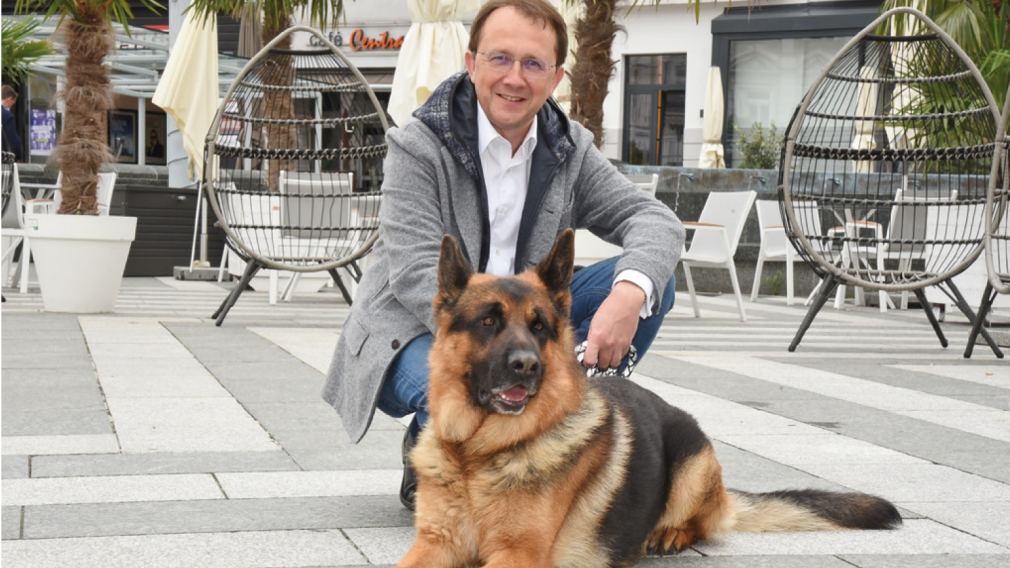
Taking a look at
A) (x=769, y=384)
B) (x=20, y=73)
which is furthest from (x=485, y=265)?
(x=20, y=73)

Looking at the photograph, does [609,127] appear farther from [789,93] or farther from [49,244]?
[49,244]

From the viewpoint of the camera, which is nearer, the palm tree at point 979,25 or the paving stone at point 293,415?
the paving stone at point 293,415

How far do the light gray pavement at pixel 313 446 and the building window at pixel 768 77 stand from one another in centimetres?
2203

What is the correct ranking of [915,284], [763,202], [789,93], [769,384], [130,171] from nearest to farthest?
[769,384]
[915,284]
[763,202]
[130,171]
[789,93]

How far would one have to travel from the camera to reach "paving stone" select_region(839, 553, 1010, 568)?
3279 millimetres

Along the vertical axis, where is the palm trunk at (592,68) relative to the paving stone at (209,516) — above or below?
above

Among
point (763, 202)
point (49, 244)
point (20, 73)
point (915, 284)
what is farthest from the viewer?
point (20, 73)

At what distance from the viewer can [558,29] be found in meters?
3.91

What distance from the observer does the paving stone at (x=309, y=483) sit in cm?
403

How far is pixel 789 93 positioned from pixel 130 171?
58.7 ft

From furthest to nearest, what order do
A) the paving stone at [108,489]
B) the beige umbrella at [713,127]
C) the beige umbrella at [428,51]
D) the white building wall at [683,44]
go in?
1. the white building wall at [683,44]
2. the beige umbrella at [713,127]
3. the beige umbrella at [428,51]
4. the paving stone at [108,489]

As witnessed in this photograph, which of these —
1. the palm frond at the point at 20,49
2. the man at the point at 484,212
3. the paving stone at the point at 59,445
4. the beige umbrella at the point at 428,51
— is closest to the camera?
the man at the point at 484,212

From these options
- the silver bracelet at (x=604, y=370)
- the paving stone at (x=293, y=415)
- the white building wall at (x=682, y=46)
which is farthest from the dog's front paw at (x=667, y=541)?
the white building wall at (x=682, y=46)

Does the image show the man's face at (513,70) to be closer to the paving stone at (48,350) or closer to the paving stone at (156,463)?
the paving stone at (156,463)
